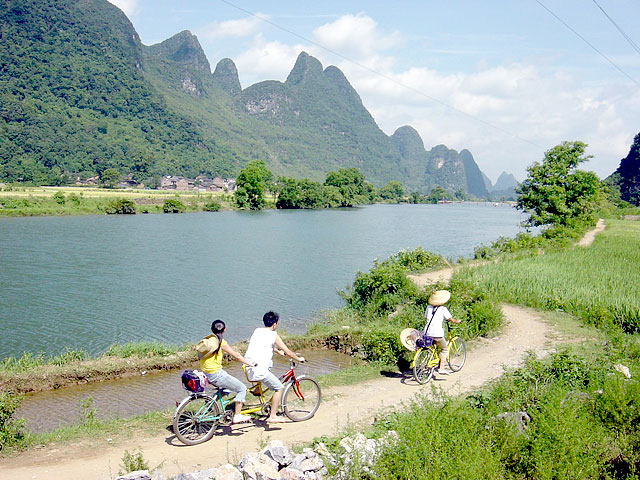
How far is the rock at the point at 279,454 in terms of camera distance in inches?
194

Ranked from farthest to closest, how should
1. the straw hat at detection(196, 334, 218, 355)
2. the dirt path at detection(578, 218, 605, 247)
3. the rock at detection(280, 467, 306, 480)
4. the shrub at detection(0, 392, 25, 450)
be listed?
1. the dirt path at detection(578, 218, 605, 247)
2. the straw hat at detection(196, 334, 218, 355)
3. the shrub at detection(0, 392, 25, 450)
4. the rock at detection(280, 467, 306, 480)

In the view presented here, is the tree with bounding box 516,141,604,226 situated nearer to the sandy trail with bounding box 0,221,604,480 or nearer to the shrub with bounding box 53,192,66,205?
the sandy trail with bounding box 0,221,604,480

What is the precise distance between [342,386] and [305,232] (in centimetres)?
3513

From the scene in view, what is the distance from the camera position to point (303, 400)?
266 inches

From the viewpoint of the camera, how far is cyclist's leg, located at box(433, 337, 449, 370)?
810cm

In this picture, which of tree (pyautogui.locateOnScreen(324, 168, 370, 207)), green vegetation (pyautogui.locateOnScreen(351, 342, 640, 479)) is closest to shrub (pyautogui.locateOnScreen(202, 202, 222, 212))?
tree (pyautogui.locateOnScreen(324, 168, 370, 207))

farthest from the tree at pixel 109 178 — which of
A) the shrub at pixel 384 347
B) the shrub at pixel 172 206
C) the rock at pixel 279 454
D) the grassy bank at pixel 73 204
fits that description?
the rock at pixel 279 454

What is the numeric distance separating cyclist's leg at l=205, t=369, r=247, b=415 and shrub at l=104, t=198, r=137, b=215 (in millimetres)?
53735

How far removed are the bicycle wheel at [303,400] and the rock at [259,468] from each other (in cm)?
157

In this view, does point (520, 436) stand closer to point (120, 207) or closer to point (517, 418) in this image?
point (517, 418)

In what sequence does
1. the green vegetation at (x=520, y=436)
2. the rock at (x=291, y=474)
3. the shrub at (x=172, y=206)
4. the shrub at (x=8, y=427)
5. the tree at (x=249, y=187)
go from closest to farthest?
the rock at (x=291, y=474), the green vegetation at (x=520, y=436), the shrub at (x=8, y=427), the shrub at (x=172, y=206), the tree at (x=249, y=187)

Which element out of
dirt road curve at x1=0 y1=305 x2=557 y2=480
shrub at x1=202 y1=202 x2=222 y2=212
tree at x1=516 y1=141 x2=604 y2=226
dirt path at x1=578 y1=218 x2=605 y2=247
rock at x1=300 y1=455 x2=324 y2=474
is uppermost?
tree at x1=516 y1=141 x2=604 y2=226

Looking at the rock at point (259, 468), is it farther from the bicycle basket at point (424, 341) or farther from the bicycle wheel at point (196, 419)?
the bicycle basket at point (424, 341)

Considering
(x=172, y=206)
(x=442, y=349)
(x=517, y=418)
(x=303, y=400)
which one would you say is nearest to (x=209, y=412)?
(x=303, y=400)
